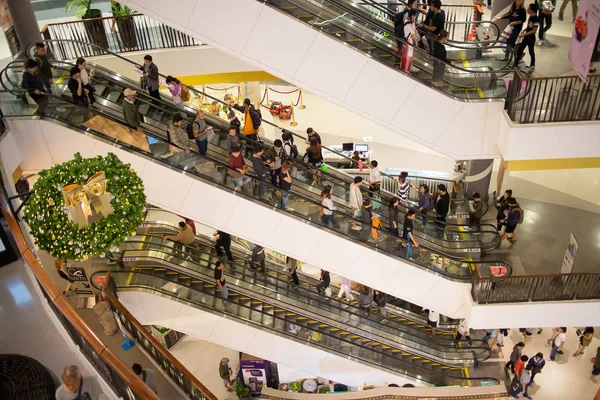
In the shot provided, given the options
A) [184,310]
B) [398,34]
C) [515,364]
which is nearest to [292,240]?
[184,310]

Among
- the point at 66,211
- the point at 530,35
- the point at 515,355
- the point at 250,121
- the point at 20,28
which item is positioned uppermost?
the point at 530,35

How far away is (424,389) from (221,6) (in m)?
9.46

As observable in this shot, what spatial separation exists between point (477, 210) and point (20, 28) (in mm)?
11007

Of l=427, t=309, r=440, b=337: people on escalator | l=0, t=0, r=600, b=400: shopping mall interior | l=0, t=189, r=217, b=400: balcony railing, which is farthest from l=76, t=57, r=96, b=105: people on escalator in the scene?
l=427, t=309, r=440, b=337: people on escalator

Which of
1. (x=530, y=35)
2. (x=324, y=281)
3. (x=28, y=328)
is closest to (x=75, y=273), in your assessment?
(x=28, y=328)

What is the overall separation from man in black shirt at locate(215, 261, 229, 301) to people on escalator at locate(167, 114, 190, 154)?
8.39 ft

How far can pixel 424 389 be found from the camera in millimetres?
13688

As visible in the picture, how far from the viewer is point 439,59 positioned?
11.1m

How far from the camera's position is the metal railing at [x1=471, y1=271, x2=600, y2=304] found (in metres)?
12.0

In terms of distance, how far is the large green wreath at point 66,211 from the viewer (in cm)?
664

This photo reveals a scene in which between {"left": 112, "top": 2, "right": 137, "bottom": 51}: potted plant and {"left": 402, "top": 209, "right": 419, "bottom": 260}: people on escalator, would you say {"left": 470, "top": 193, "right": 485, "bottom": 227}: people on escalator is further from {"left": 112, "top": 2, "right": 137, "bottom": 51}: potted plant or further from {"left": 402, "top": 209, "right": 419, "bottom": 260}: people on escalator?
{"left": 112, "top": 2, "right": 137, "bottom": 51}: potted plant

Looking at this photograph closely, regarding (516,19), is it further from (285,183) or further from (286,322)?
(286,322)

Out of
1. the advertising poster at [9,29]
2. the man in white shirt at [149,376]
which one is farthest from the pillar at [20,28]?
the man in white shirt at [149,376]

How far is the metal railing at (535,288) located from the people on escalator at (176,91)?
22.8 feet
